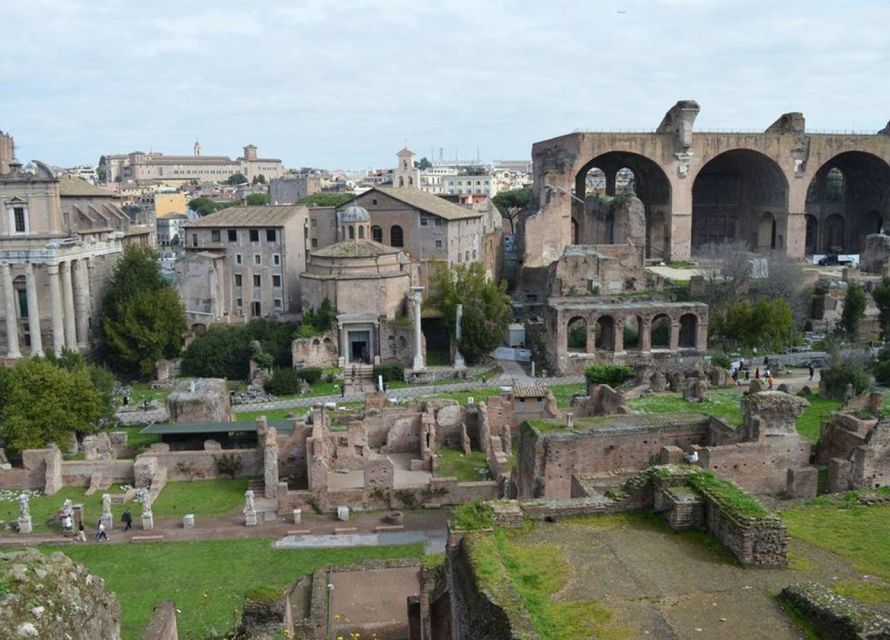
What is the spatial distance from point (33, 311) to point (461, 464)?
84.3ft

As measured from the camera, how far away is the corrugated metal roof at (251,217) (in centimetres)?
4734

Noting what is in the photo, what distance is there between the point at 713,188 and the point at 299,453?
45.9 metres

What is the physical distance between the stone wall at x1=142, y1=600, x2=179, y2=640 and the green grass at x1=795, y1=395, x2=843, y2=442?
18.8 meters

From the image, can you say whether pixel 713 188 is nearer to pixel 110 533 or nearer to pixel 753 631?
pixel 110 533

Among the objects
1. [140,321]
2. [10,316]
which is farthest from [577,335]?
[10,316]

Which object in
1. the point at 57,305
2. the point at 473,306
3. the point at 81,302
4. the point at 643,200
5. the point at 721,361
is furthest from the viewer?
the point at 643,200

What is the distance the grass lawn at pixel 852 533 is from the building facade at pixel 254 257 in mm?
36387

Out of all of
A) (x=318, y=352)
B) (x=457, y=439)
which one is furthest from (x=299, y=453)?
(x=318, y=352)

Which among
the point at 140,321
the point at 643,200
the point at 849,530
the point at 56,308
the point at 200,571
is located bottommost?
the point at 200,571

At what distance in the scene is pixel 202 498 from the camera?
25.8m

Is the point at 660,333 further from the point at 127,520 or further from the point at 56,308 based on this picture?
the point at 56,308

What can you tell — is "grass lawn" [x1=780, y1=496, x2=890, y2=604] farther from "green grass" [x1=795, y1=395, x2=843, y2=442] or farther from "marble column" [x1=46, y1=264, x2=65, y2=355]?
"marble column" [x1=46, y1=264, x2=65, y2=355]

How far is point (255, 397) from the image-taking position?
37.6 metres

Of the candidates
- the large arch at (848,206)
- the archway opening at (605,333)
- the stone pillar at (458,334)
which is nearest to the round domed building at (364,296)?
the stone pillar at (458,334)
